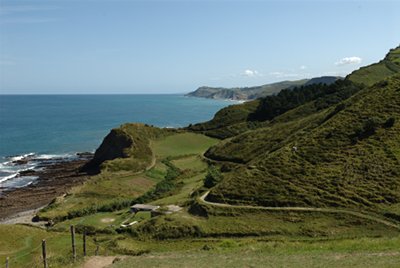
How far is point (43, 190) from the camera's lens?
80312 millimetres

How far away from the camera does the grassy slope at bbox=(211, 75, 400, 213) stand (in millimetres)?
44438

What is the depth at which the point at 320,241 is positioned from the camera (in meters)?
37.6

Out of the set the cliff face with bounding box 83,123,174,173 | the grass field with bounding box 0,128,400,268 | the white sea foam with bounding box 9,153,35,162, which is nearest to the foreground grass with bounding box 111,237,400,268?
the grass field with bounding box 0,128,400,268

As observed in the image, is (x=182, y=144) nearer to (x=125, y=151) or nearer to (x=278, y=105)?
(x=125, y=151)

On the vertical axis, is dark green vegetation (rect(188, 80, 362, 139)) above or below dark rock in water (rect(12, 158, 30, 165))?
above

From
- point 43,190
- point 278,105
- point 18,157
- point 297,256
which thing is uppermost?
point 278,105

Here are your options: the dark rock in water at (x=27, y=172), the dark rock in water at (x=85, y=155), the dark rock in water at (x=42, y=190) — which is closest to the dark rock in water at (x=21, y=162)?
the dark rock in water at (x=42, y=190)

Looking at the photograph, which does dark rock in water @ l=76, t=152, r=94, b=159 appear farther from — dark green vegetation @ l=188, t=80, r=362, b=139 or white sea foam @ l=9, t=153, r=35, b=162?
dark green vegetation @ l=188, t=80, r=362, b=139

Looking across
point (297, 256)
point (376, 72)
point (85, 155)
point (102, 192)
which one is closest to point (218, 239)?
point (297, 256)

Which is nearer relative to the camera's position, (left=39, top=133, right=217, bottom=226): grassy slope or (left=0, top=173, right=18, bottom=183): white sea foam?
(left=39, top=133, right=217, bottom=226): grassy slope

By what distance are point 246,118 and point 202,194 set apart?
89.8 m

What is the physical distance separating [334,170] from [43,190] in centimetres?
5480

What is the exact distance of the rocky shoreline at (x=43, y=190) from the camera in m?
70.0

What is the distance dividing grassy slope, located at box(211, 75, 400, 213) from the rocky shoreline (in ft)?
121
